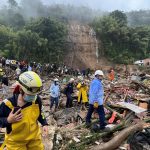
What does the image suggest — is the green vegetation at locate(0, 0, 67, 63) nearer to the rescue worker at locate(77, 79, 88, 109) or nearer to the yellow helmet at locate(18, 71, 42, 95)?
the rescue worker at locate(77, 79, 88, 109)

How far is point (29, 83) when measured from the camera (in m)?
4.24

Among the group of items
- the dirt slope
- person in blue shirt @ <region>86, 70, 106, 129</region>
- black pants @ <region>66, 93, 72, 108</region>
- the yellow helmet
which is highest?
the dirt slope

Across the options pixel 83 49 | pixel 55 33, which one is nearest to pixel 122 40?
pixel 83 49

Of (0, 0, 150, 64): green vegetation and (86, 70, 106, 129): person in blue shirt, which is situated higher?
(0, 0, 150, 64): green vegetation

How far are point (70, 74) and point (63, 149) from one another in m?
25.5

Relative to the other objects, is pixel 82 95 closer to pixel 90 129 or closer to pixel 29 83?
pixel 90 129

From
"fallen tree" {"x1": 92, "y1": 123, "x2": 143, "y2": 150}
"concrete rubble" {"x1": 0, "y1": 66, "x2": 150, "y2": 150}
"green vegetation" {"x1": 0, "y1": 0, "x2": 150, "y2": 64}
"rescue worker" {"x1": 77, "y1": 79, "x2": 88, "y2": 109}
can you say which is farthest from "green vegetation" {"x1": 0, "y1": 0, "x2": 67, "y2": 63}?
"fallen tree" {"x1": 92, "y1": 123, "x2": 143, "y2": 150}

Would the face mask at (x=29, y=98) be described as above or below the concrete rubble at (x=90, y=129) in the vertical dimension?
above

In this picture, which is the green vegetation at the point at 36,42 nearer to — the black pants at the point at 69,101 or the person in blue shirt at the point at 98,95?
the black pants at the point at 69,101

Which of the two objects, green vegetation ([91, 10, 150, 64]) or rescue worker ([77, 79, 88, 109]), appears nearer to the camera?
rescue worker ([77, 79, 88, 109])

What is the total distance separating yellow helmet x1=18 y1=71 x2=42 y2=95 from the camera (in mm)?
4250

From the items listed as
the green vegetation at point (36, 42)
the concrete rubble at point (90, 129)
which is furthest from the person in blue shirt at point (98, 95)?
the green vegetation at point (36, 42)

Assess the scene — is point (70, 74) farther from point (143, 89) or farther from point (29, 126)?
point (29, 126)

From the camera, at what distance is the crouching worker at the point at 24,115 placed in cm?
428
